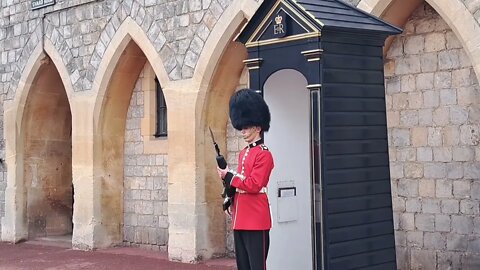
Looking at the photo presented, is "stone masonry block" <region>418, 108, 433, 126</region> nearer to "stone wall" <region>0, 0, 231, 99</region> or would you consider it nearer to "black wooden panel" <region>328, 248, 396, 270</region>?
"black wooden panel" <region>328, 248, 396, 270</region>

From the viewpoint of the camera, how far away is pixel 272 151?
527 centimetres

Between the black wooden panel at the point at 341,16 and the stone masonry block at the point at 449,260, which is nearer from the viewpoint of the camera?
the black wooden panel at the point at 341,16

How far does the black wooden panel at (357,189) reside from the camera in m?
4.49

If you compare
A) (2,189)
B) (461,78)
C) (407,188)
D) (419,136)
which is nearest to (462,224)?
(407,188)

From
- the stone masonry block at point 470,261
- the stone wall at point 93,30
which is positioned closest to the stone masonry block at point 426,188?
the stone masonry block at point 470,261

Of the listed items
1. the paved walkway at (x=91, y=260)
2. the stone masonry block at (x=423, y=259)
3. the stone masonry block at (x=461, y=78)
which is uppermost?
the stone masonry block at (x=461, y=78)

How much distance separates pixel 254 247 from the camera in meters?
4.80

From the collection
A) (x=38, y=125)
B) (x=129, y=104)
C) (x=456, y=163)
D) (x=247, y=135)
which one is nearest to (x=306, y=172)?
(x=247, y=135)

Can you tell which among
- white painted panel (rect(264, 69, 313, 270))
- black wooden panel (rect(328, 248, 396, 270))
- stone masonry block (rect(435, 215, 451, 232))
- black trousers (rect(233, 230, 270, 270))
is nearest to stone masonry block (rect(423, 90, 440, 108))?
stone masonry block (rect(435, 215, 451, 232))

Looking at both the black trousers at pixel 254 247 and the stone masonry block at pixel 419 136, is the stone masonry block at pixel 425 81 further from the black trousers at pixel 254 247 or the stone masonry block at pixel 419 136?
the black trousers at pixel 254 247

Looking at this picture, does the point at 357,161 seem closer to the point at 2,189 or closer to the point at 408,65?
the point at 408,65

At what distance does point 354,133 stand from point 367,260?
82 cm

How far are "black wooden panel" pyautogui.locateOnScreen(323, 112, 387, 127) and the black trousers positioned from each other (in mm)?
889

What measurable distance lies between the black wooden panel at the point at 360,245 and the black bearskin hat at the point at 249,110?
95 centimetres
